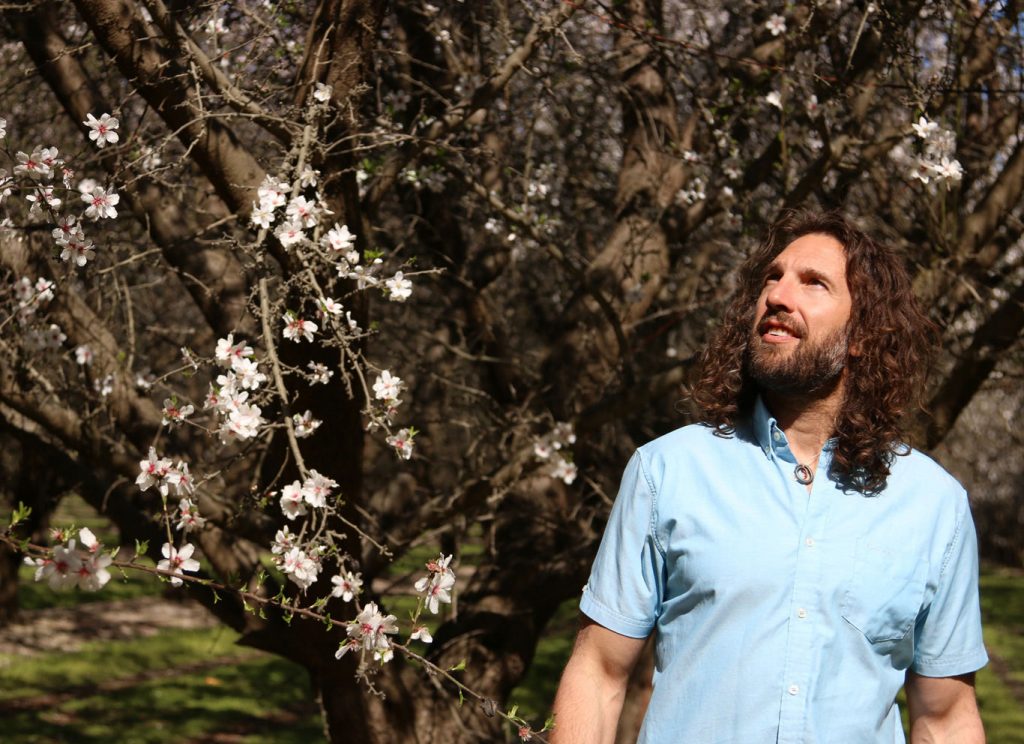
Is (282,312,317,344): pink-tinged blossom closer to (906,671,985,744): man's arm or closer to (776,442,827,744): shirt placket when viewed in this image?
(776,442,827,744): shirt placket

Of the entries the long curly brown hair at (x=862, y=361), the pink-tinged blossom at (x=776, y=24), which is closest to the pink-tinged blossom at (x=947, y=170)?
the pink-tinged blossom at (x=776, y=24)

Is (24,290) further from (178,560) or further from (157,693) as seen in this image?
(157,693)

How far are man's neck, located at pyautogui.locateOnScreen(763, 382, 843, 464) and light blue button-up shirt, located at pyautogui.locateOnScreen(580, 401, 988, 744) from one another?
3 centimetres

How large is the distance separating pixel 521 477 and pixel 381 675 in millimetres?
880

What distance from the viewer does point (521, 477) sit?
14.4ft

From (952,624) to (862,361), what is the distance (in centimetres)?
52

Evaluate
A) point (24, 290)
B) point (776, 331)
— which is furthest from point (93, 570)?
point (24, 290)

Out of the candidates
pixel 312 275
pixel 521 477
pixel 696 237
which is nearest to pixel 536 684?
pixel 696 237

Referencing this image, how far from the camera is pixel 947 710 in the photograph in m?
2.20

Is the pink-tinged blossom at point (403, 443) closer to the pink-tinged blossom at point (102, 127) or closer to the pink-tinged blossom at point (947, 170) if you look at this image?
the pink-tinged blossom at point (102, 127)

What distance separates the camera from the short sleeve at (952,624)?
2154mm

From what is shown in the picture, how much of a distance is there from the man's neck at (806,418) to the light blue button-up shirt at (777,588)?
1.4 inches

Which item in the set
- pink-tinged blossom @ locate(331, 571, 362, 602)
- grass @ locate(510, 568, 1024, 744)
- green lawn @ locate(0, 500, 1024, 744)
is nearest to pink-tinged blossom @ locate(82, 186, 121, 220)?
pink-tinged blossom @ locate(331, 571, 362, 602)

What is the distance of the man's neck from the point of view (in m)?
2.24
